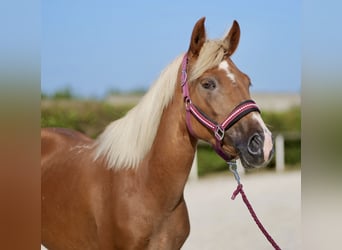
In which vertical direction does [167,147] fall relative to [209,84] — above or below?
below

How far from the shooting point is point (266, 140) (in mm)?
1788

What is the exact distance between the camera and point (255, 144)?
5.92ft

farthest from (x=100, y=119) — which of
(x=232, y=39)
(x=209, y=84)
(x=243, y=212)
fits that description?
(x=209, y=84)

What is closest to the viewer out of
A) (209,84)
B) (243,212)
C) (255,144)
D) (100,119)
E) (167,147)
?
(255,144)

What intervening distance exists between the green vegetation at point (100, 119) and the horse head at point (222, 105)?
2.82m

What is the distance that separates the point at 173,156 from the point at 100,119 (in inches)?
170

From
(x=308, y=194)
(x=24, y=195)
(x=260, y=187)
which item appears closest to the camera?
(x=24, y=195)

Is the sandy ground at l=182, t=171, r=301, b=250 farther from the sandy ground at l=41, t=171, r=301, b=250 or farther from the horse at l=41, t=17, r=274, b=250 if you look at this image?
the horse at l=41, t=17, r=274, b=250

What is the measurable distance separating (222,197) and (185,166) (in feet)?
13.6

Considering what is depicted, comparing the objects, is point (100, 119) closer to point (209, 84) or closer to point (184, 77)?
point (184, 77)

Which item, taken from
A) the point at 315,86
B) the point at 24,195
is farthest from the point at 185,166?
the point at 24,195

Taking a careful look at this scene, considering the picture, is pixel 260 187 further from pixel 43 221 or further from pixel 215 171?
pixel 43 221

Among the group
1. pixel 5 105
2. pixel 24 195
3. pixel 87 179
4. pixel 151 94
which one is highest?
pixel 5 105

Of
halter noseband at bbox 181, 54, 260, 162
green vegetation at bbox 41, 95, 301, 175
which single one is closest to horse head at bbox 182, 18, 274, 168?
halter noseband at bbox 181, 54, 260, 162
